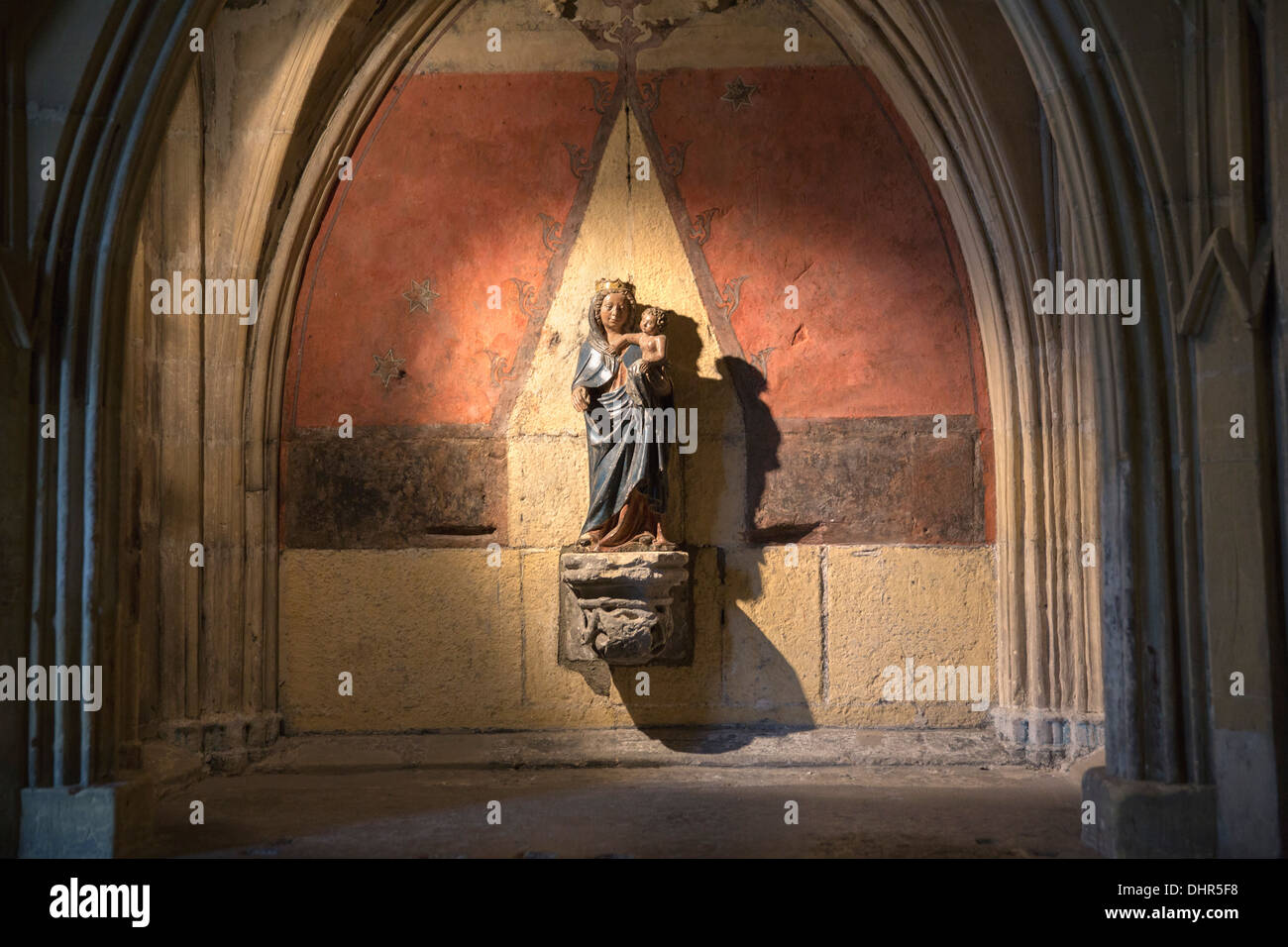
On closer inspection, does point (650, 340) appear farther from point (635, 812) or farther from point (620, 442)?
point (635, 812)

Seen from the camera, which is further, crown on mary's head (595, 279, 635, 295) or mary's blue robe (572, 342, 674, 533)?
Answer: crown on mary's head (595, 279, 635, 295)

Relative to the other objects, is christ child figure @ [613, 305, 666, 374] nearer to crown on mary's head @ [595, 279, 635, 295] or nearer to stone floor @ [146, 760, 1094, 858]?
crown on mary's head @ [595, 279, 635, 295]

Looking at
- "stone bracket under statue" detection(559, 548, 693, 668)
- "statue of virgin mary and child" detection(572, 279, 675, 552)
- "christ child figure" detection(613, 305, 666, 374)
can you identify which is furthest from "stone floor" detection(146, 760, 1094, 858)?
"christ child figure" detection(613, 305, 666, 374)

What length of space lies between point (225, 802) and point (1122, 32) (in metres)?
4.79

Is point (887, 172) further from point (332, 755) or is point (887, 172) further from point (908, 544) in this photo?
point (332, 755)

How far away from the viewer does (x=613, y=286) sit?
6.54 meters

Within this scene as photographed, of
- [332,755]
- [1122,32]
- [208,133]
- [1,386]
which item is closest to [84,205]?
[1,386]

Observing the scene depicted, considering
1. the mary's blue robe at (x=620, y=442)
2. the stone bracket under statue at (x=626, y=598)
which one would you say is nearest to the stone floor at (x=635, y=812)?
the stone bracket under statue at (x=626, y=598)

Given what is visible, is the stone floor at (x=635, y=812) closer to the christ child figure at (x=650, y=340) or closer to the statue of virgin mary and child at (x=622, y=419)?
the statue of virgin mary and child at (x=622, y=419)

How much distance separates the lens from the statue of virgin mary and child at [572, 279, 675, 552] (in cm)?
632

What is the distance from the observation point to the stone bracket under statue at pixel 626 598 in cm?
621

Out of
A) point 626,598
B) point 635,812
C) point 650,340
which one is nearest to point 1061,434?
point 650,340

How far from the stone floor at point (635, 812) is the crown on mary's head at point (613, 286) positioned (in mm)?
2535

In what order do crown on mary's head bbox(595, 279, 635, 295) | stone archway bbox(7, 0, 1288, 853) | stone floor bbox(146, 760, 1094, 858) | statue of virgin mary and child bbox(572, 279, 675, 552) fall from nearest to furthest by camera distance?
stone archway bbox(7, 0, 1288, 853)
stone floor bbox(146, 760, 1094, 858)
statue of virgin mary and child bbox(572, 279, 675, 552)
crown on mary's head bbox(595, 279, 635, 295)
